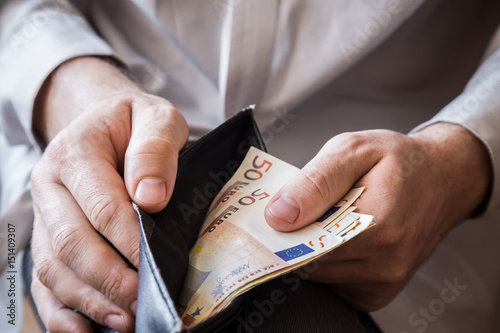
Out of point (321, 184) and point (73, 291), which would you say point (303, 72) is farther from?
point (73, 291)

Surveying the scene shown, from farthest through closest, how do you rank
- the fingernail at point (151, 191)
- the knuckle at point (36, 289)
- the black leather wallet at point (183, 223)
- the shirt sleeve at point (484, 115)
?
the shirt sleeve at point (484, 115)
the knuckle at point (36, 289)
the fingernail at point (151, 191)
the black leather wallet at point (183, 223)

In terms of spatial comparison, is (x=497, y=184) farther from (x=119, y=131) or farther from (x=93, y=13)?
(x=93, y=13)

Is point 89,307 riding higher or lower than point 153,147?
lower

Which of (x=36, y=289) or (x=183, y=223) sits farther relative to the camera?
(x=36, y=289)

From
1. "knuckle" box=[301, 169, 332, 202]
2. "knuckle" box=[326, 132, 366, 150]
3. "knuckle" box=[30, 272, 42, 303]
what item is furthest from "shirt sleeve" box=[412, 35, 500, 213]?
"knuckle" box=[30, 272, 42, 303]

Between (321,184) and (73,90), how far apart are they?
19.7 inches

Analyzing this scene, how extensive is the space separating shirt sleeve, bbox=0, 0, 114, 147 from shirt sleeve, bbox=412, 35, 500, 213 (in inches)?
25.4

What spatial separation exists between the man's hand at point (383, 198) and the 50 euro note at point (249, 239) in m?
0.02

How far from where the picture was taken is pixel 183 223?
0.51 m

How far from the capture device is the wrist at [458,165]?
0.67 m

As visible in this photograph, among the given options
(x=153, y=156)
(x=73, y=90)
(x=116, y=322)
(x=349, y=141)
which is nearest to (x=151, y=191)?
(x=153, y=156)

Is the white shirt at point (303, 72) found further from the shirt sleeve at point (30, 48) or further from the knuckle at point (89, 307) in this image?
the knuckle at point (89, 307)

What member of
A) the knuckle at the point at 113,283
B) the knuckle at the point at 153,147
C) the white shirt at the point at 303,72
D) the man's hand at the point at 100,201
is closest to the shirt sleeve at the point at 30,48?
the white shirt at the point at 303,72


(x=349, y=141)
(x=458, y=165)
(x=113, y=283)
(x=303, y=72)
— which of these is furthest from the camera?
(x=303, y=72)
